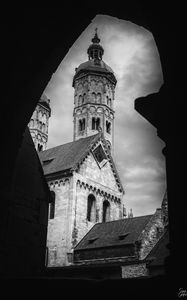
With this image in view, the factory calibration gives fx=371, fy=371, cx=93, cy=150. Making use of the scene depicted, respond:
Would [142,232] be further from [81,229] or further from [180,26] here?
[180,26]

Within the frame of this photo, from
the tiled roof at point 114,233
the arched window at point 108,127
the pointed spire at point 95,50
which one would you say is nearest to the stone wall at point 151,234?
the tiled roof at point 114,233

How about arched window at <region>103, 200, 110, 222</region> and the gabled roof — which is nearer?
the gabled roof

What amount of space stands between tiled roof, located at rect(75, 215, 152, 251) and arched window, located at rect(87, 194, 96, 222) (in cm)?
136

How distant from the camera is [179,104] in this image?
3.77 metres

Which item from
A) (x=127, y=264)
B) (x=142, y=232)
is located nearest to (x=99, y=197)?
(x=142, y=232)

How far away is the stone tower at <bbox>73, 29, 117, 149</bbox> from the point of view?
5084 centimetres

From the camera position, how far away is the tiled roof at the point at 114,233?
27019mm

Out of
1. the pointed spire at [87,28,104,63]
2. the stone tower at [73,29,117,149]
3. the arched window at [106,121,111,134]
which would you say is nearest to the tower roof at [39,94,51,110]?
the stone tower at [73,29,117,149]

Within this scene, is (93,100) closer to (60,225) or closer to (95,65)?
(95,65)

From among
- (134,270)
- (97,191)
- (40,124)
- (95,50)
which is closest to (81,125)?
(40,124)

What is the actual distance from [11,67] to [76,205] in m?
26.1

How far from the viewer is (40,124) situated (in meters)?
55.1

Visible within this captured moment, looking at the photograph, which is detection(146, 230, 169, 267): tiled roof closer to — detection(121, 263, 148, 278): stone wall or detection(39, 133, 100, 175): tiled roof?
detection(121, 263, 148, 278): stone wall

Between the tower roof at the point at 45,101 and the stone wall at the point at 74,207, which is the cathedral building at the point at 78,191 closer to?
the stone wall at the point at 74,207
